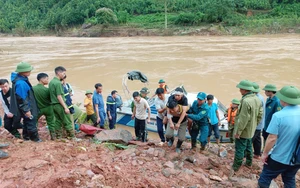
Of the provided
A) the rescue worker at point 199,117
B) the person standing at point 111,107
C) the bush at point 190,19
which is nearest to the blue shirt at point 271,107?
the rescue worker at point 199,117

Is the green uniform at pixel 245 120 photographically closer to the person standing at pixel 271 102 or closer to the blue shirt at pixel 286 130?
the person standing at pixel 271 102

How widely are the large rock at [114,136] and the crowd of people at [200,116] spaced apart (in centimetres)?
54

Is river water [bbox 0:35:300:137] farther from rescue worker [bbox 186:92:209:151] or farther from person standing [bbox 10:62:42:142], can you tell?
person standing [bbox 10:62:42:142]

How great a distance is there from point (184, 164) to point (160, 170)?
1.82 feet

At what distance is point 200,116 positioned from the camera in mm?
4465

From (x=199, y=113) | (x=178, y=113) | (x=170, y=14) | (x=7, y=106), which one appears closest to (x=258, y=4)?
(x=170, y=14)

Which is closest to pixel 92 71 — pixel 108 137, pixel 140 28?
pixel 108 137

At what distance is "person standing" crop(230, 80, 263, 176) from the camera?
3715 mm

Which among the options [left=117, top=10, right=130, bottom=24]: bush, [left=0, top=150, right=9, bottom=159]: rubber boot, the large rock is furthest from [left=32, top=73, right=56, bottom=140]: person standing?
[left=117, top=10, right=130, bottom=24]: bush

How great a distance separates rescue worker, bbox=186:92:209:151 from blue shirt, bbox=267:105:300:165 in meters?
1.66

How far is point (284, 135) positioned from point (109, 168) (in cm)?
218

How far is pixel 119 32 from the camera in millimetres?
50688

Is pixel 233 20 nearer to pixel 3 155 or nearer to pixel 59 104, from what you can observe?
pixel 59 104

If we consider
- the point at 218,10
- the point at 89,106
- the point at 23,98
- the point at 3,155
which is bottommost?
the point at 89,106
